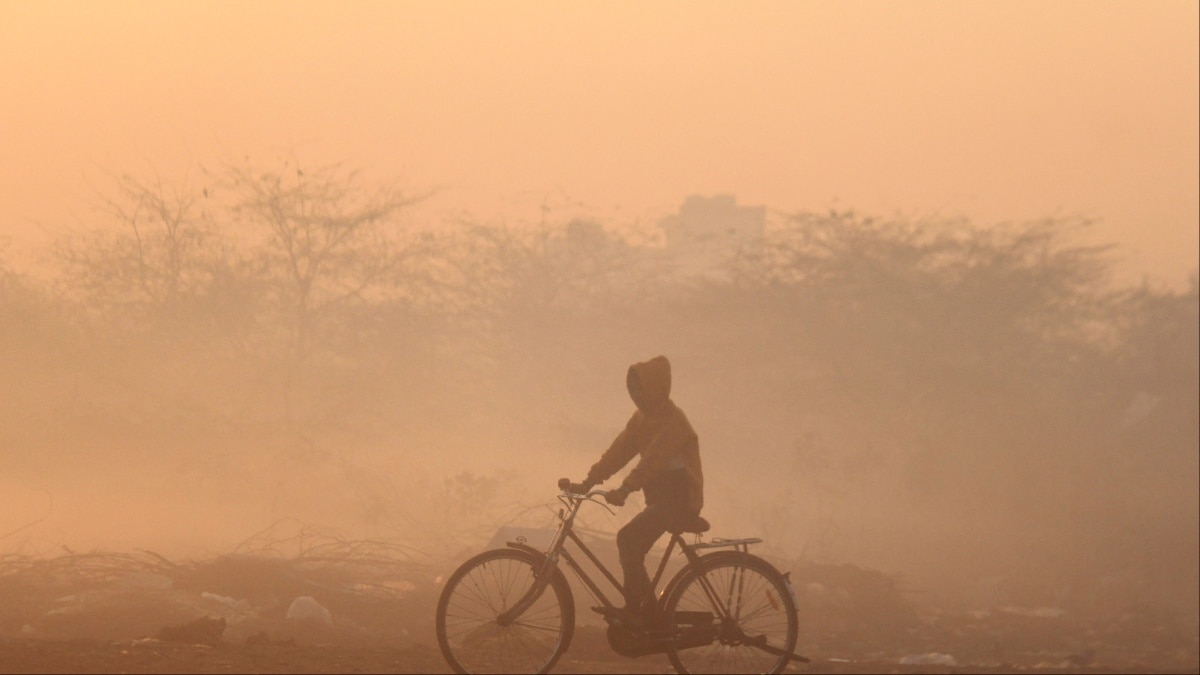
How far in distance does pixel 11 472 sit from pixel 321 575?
7582mm

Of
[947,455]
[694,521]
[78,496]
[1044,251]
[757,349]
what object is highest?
[1044,251]

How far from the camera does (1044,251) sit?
26781 millimetres

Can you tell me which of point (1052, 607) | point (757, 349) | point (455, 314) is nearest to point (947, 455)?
point (757, 349)

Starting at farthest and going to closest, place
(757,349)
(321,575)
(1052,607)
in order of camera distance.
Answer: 1. (757,349)
2. (1052,607)
3. (321,575)

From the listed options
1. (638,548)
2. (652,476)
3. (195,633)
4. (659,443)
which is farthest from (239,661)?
(659,443)

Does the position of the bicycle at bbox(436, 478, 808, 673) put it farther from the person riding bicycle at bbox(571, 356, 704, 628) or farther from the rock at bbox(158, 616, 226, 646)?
the rock at bbox(158, 616, 226, 646)

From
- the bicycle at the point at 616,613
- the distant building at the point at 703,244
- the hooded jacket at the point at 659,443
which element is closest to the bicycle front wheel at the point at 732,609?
the bicycle at the point at 616,613

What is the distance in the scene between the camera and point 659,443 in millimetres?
6918

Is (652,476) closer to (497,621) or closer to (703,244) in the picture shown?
(497,621)

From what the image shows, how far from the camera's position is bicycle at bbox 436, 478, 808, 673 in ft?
21.9

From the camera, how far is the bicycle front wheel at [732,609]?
6879 millimetres

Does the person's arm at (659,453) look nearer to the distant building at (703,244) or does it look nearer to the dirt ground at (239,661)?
the dirt ground at (239,661)

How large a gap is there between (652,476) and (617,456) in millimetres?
263

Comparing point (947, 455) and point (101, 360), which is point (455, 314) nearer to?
point (101, 360)
